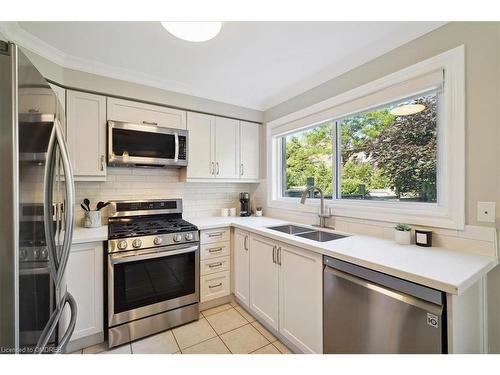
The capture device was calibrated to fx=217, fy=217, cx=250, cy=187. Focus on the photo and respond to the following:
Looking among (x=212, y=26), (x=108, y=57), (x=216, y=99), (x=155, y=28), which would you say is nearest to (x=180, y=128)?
(x=216, y=99)

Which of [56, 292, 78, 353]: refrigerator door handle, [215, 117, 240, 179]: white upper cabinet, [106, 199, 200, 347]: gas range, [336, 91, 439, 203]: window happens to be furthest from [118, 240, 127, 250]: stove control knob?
[336, 91, 439, 203]: window

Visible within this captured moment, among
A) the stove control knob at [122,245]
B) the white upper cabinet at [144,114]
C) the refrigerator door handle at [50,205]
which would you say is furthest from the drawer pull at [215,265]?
the white upper cabinet at [144,114]

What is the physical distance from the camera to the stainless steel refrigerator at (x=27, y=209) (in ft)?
2.24

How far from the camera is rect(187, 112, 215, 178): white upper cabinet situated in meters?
2.50

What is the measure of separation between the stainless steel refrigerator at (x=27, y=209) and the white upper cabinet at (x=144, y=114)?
107cm

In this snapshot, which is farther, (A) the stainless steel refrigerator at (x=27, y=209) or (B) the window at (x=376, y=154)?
(B) the window at (x=376, y=154)

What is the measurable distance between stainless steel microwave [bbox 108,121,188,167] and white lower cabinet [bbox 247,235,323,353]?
1.20 metres

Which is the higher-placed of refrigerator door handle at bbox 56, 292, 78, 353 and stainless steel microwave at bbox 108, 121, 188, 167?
stainless steel microwave at bbox 108, 121, 188, 167

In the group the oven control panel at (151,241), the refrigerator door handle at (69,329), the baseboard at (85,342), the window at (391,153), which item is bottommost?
the baseboard at (85,342)

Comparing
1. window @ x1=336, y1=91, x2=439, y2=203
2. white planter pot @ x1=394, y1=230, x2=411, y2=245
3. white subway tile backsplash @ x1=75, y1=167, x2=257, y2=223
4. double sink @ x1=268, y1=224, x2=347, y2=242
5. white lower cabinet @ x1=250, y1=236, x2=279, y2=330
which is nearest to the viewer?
white planter pot @ x1=394, y1=230, x2=411, y2=245

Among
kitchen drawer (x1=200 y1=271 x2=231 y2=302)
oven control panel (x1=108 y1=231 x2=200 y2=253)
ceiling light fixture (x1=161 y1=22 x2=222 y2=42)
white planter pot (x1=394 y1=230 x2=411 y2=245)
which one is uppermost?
ceiling light fixture (x1=161 y1=22 x2=222 y2=42)

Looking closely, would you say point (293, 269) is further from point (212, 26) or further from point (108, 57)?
point (108, 57)

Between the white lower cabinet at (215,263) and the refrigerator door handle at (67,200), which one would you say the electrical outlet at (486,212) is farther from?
the refrigerator door handle at (67,200)

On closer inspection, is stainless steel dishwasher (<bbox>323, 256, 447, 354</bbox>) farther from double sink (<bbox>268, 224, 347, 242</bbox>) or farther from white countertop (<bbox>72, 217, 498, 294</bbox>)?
double sink (<bbox>268, 224, 347, 242</bbox>)
